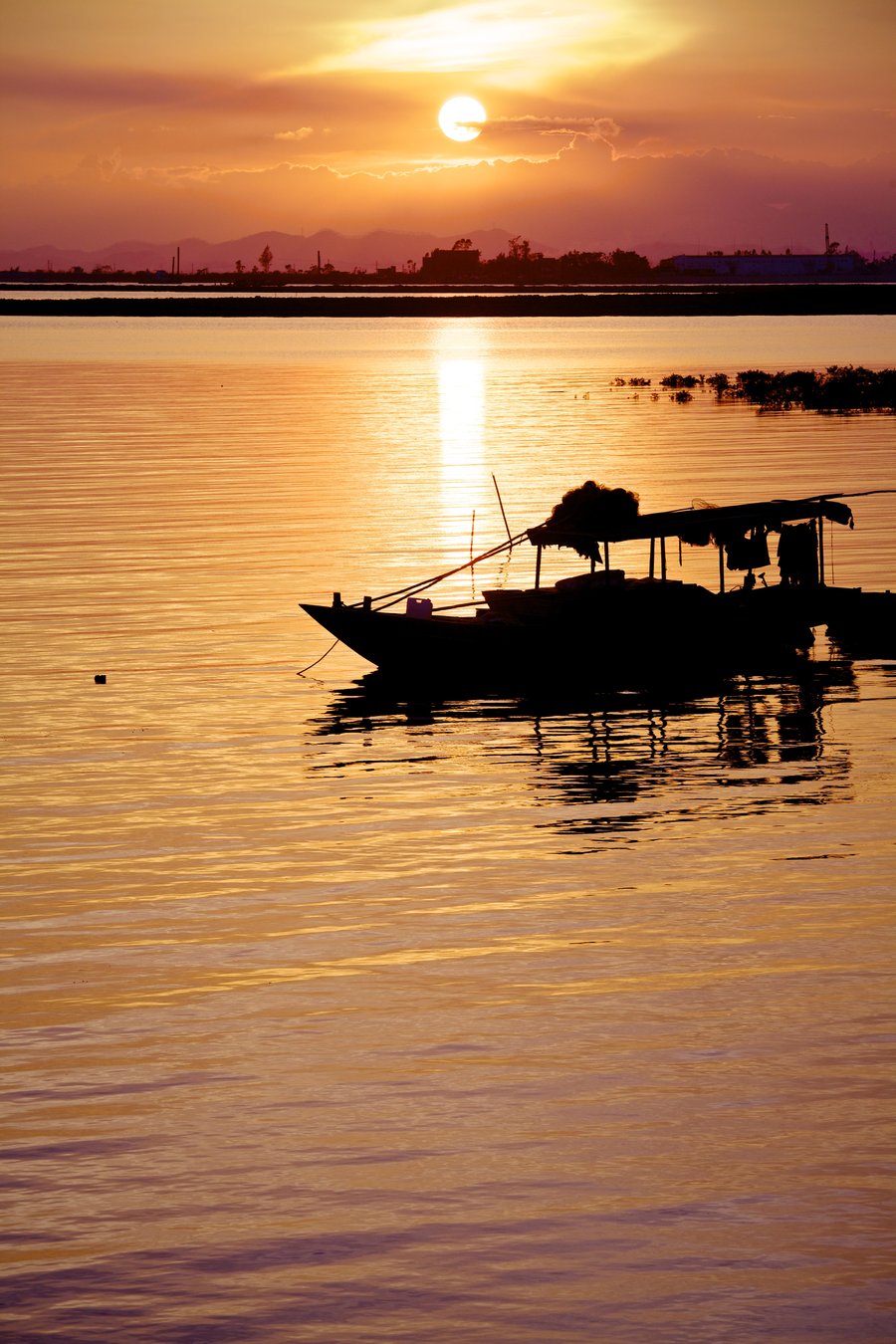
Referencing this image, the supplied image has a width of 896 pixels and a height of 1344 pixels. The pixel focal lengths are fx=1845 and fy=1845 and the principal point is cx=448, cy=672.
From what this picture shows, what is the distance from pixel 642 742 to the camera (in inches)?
1125

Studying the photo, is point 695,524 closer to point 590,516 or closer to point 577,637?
point 590,516

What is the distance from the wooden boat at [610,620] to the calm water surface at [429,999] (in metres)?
1.16

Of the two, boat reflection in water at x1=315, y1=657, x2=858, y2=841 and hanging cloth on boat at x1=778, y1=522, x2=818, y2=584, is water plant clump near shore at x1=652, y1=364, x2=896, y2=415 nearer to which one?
hanging cloth on boat at x1=778, y1=522, x2=818, y2=584

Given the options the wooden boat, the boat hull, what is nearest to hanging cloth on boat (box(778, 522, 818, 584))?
the wooden boat

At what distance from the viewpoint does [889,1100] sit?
1379 centimetres

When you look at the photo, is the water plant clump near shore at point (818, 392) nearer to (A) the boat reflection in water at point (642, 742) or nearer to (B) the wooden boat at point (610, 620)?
(B) the wooden boat at point (610, 620)

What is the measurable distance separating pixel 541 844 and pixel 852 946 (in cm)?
511

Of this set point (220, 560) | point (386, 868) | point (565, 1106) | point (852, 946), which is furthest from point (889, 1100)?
point (220, 560)

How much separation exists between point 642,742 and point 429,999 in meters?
12.8

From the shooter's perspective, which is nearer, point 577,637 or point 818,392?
point 577,637

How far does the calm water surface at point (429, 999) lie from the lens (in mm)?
11266

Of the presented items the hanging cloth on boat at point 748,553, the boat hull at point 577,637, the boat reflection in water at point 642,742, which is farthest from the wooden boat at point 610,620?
the boat reflection in water at point 642,742

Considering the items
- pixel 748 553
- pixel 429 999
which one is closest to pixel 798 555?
pixel 748 553

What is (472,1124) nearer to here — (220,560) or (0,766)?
(0,766)
